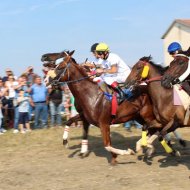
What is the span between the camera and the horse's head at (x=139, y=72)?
8499 millimetres

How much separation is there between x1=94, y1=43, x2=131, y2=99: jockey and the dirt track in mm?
1610

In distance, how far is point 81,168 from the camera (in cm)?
Result: 850

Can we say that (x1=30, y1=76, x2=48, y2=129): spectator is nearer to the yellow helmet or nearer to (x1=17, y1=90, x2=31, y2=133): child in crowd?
(x1=17, y1=90, x2=31, y2=133): child in crowd

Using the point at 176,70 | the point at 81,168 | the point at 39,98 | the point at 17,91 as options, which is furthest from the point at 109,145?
the point at 17,91

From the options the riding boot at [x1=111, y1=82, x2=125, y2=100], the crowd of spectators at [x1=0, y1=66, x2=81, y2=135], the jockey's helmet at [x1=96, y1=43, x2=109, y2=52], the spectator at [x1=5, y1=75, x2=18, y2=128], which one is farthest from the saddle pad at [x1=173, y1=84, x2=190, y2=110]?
the spectator at [x1=5, y1=75, x2=18, y2=128]

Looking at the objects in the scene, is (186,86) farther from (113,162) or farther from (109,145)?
(113,162)

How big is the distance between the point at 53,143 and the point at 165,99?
441 centimetres

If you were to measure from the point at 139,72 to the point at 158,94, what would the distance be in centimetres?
66

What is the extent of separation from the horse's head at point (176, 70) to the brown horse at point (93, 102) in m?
1.56

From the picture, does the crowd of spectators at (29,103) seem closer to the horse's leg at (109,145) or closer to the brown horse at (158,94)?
the horse's leg at (109,145)

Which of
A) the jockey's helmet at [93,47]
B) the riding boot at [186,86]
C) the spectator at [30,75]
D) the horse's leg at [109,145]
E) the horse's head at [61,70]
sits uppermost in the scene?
the jockey's helmet at [93,47]

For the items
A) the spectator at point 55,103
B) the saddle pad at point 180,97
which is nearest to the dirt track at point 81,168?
the saddle pad at point 180,97

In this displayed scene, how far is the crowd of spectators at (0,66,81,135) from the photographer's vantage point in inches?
530

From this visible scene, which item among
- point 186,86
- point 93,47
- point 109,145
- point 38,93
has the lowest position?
point 109,145
